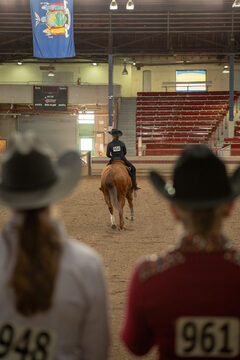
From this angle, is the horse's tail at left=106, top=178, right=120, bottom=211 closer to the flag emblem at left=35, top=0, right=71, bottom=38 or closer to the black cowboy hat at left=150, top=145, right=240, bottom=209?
the black cowboy hat at left=150, top=145, right=240, bottom=209

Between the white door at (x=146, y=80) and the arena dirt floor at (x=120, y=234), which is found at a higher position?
the white door at (x=146, y=80)

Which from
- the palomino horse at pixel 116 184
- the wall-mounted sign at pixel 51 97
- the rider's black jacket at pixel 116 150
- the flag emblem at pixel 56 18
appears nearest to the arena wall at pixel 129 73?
the wall-mounted sign at pixel 51 97

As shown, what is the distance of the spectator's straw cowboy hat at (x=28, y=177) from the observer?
172 centimetres

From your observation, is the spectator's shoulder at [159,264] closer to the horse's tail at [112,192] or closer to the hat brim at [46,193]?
the hat brim at [46,193]

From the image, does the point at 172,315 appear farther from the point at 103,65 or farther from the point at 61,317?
the point at 103,65

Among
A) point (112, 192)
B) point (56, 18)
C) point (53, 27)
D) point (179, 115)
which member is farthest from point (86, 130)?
point (112, 192)

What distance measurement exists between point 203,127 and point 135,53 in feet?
20.2

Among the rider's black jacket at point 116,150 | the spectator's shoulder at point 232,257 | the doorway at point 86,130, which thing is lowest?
the spectator's shoulder at point 232,257

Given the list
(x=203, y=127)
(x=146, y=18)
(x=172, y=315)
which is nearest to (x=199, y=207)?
(x=172, y=315)

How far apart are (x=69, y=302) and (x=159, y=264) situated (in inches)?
14.0

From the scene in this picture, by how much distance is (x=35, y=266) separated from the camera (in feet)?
5.26

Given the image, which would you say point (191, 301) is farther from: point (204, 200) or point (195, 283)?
point (204, 200)

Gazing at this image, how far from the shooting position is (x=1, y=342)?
5.68ft

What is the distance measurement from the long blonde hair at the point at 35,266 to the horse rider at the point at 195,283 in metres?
0.32
